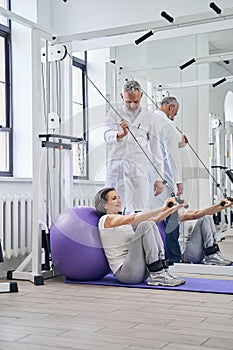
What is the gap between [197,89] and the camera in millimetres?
4816

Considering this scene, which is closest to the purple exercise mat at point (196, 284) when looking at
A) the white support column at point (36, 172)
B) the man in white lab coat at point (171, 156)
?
the white support column at point (36, 172)

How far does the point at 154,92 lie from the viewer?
16.1 ft

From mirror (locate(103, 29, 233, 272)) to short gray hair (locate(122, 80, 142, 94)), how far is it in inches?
3.5

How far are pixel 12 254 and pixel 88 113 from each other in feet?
4.98

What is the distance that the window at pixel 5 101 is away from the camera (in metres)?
5.25

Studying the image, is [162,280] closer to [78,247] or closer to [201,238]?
[78,247]

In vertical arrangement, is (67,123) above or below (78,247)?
above

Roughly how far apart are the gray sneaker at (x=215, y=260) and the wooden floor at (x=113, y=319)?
94 centimetres

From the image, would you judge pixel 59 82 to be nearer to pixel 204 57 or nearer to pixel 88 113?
pixel 88 113

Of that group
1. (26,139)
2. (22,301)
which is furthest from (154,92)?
(22,301)

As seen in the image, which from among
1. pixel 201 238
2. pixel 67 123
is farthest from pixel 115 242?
pixel 67 123

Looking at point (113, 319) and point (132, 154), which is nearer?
point (113, 319)

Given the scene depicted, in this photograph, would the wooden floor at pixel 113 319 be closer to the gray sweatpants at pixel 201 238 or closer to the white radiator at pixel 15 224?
the white radiator at pixel 15 224

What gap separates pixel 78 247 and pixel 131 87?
1.54m
